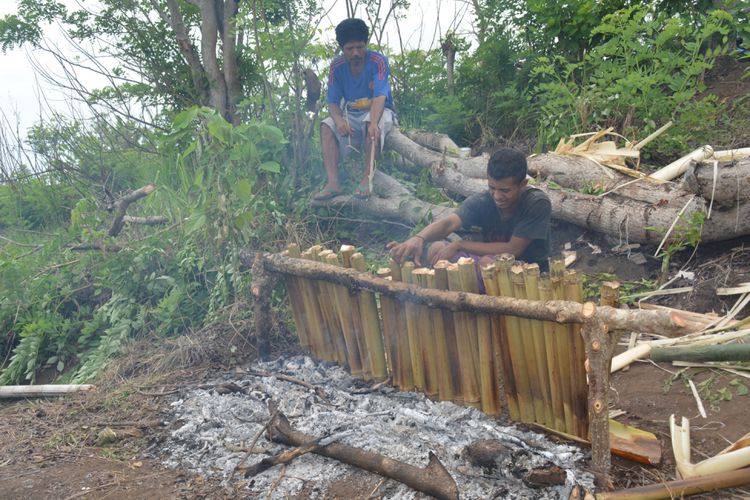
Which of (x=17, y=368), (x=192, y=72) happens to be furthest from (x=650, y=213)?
(x=17, y=368)

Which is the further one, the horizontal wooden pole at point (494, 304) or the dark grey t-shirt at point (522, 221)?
the dark grey t-shirt at point (522, 221)

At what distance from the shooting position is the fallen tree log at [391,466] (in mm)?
2768

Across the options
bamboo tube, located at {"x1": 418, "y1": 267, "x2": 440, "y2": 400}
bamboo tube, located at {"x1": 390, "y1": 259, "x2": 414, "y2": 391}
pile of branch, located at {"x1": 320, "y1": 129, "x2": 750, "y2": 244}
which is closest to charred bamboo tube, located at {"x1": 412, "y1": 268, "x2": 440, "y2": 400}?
bamboo tube, located at {"x1": 418, "y1": 267, "x2": 440, "y2": 400}

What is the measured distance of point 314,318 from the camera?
4.54m

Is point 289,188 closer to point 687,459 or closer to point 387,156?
point 387,156

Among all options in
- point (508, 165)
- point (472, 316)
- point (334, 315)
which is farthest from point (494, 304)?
point (334, 315)

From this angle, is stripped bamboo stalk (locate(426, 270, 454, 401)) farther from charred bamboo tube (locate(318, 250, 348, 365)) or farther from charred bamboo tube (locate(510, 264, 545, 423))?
charred bamboo tube (locate(318, 250, 348, 365))

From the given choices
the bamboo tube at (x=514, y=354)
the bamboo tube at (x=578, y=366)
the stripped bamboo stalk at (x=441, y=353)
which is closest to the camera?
the bamboo tube at (x=578, y=366)

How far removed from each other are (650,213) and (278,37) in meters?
3.81

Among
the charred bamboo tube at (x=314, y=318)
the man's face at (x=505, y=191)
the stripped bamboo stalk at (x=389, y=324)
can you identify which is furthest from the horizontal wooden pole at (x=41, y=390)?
the man's face at (x=505, y=191)

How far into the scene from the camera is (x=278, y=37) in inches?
233

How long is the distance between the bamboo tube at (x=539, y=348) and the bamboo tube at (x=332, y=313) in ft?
5.25

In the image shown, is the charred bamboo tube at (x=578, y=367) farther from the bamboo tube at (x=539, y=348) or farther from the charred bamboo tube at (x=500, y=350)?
the charred bamboo tube at (x=500, y=350)

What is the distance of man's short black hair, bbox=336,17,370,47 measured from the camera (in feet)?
20.0
